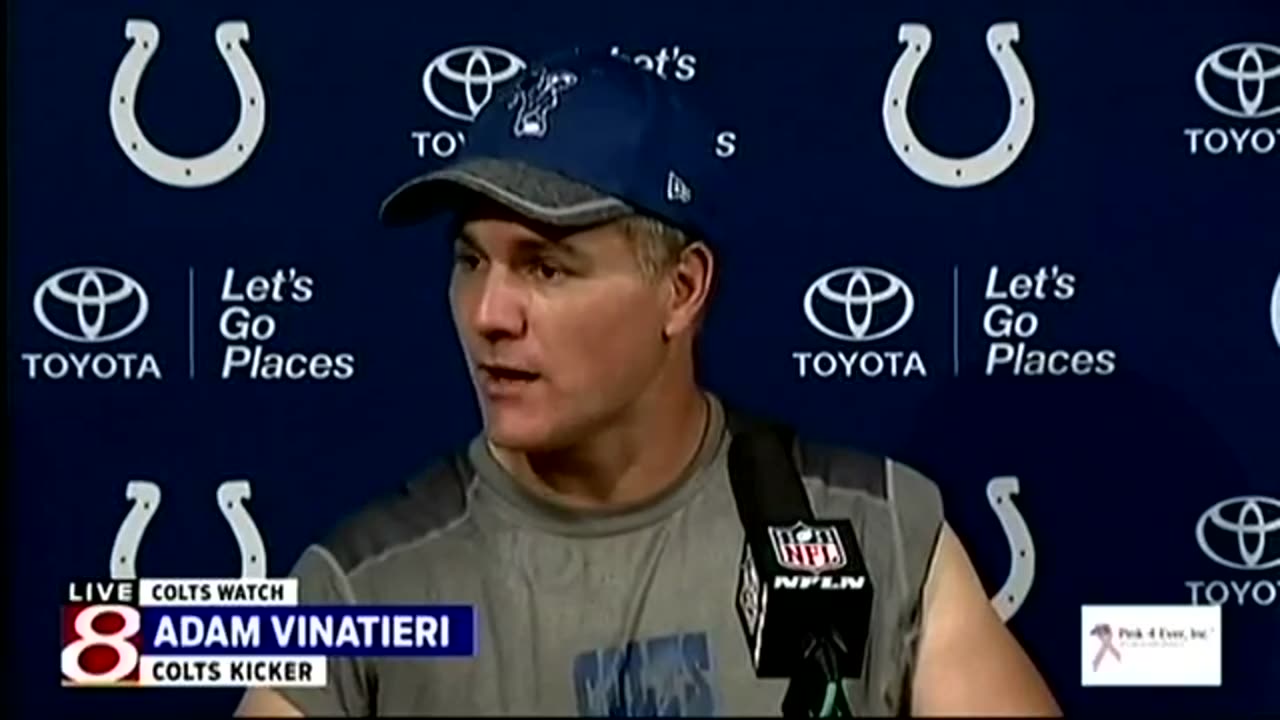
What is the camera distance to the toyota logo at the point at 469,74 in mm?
1857

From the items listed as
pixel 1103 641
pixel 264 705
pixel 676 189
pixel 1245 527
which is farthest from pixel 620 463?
pixel 1245 527

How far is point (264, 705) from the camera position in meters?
1.80

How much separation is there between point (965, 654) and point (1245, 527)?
0.31 m

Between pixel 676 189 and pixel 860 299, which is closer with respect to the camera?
pixel 676 189

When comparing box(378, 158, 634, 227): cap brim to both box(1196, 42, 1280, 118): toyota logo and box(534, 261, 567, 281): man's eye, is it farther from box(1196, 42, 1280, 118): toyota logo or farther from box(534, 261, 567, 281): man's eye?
box(1196, 42, 1280, 118): toyota logo

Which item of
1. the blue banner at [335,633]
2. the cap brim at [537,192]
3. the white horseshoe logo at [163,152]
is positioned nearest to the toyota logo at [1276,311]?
the cap brim at [537,192]

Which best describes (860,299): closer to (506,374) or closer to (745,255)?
(745,255)

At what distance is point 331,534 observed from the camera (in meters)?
1.87

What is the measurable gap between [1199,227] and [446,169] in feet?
2.28

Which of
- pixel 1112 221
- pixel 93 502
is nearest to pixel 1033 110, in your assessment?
pixel 1112 221

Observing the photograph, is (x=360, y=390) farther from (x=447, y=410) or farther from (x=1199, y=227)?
(x=1199, y=227)

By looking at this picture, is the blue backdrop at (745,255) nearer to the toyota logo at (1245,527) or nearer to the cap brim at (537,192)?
the toyota logo at (1245,527)

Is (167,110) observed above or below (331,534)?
above

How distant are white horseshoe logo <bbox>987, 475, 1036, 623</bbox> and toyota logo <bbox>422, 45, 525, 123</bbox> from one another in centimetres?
58
